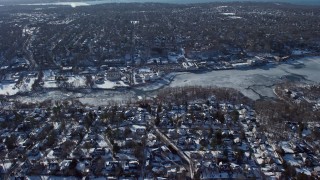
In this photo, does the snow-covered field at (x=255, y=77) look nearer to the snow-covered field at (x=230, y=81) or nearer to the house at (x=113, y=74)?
the snow-covered field at (x=230, y=81)

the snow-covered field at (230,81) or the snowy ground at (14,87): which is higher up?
the snow-covered field at (230,81)

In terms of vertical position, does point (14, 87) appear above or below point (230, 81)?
below

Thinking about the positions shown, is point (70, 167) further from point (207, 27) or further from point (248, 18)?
point (248, 18)

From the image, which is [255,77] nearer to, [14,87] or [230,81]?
[230,81]

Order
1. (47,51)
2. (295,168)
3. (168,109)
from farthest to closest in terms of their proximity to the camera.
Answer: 1. (47,51)
2. (168,109)
3. (295,168)

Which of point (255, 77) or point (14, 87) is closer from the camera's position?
point (14, 87)

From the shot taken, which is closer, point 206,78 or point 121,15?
point 206,78

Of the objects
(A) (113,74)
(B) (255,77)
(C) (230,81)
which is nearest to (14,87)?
(A) (113,74)

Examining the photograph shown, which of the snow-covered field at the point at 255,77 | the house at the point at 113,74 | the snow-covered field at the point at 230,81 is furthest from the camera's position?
the house at the point at 113,74

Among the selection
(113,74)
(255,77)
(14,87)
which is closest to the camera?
(14,87)

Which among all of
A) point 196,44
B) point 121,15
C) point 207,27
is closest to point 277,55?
point 196,44

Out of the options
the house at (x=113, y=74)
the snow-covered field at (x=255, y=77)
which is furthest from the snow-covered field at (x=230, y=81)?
the house at (x=113, y=74)
